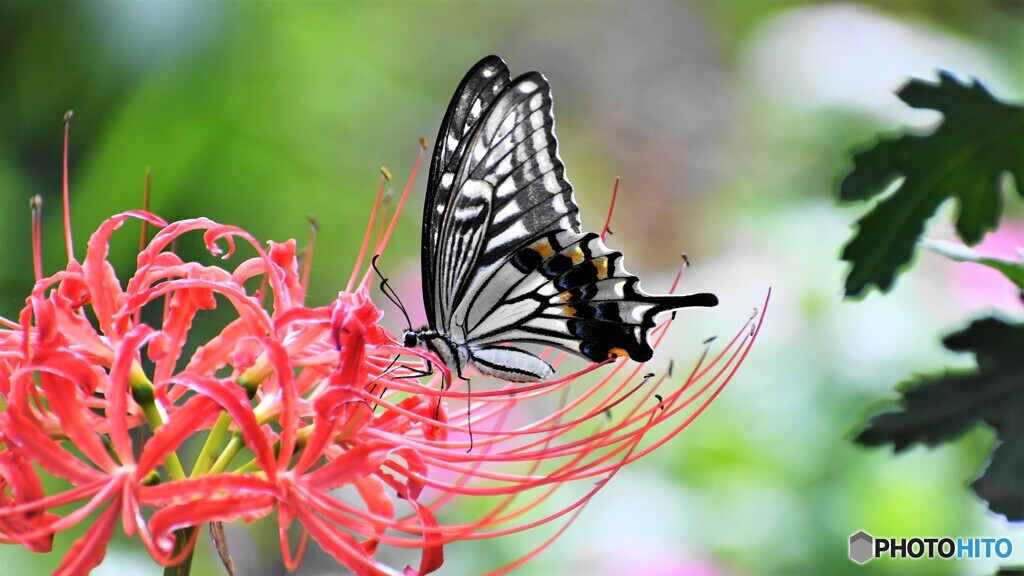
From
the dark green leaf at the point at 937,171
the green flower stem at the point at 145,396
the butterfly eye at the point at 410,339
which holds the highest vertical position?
the dark green leaf at the point at 937,171

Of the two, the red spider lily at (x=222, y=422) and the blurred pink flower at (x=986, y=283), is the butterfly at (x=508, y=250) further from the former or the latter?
the blurred pink flower at (x=986, y=283)

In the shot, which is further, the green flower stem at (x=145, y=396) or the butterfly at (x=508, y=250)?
the butterfly at (x=508, y=250)

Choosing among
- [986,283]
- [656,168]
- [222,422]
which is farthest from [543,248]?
[656,168]

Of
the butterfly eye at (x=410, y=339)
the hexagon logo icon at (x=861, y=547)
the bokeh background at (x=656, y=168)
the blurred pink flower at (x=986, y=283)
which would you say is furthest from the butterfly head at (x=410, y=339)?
the blurred pink flower at (x=986, y=283)

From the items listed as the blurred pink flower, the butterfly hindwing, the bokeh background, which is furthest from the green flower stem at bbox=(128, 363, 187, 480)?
the blurred pink flower

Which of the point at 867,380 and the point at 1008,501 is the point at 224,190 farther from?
the point at 1008,501

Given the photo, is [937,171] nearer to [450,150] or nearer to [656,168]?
[450,150]

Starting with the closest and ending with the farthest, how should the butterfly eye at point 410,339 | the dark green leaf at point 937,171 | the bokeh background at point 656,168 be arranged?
the butterfly eye at point 410,339, the dark green leaf at point 937,171, the bokeh background at point 656,168
